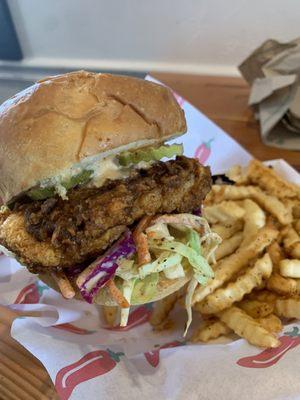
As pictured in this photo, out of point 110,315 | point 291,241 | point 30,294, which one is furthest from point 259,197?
point 30,294

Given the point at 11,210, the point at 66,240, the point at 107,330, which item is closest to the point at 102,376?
the point at 107,330

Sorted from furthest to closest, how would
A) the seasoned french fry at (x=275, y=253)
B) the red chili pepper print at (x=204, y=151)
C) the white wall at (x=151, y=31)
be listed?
the white wall at (x=151, y=31) → the red chili pepper print at (x=204, y=151) → the seasoned french fry at (x=275, y=253)

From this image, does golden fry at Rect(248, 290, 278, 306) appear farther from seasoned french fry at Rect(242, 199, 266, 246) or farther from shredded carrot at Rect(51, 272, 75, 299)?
shredded carrot at Rect(51, 272, 75, 299)

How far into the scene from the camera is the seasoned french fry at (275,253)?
1484mm

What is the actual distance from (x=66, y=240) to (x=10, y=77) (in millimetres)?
3376

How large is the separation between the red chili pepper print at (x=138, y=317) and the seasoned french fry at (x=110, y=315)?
0.02 meters

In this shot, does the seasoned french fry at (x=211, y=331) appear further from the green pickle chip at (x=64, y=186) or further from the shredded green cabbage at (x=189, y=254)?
the green pickle chip at (x=64, y=186)

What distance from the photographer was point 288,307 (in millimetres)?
1347

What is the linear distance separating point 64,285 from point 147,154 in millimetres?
446

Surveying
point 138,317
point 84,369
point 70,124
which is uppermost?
point 70,124

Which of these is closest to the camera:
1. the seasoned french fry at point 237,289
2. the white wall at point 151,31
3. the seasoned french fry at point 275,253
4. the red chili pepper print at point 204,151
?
the seasoned french fry at point 237,289

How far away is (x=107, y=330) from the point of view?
Result: 1609mm

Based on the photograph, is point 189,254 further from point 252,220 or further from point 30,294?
point 30,294

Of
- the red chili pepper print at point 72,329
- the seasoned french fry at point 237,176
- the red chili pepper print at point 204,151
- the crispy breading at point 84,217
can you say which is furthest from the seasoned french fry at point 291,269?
the red chili pepper print at point 204,151
